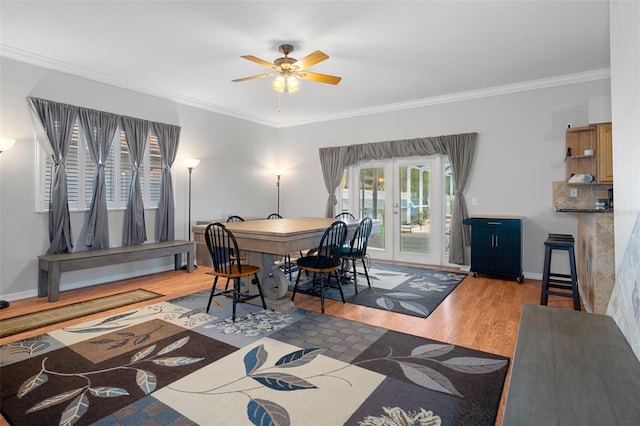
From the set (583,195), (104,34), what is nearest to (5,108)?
(104,34)

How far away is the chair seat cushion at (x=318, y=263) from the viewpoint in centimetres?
343

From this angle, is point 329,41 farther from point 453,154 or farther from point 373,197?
point 373,197

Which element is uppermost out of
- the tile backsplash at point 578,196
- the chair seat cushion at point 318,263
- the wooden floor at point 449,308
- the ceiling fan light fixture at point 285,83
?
the ceiling fan light fixture at point 285,83

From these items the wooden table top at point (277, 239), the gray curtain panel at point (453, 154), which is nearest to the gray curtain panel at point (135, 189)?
the wooden table top at point (277, 239)

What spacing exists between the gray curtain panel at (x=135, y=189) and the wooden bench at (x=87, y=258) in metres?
0.17

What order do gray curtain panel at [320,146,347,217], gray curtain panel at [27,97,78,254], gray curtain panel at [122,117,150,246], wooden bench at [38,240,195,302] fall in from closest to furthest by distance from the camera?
1. wooden bench at [38,240,195,302]
2. gray curtain panel at [27,97,78,254]
3. gray curtain panel at [122,117,150,246]
4. gray curtain panel at [320,146,347,217]

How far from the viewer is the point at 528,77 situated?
Result: 4.48 meters

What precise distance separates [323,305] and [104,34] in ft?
11.4

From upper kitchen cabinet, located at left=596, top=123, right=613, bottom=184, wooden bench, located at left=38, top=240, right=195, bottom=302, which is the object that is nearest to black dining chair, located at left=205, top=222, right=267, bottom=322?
wooden bench, located at left=38, top=240, right=195, bottom=302

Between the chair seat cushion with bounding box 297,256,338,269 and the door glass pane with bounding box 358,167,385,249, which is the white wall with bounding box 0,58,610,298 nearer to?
the door glass pane with bounding box 358,167,385,249

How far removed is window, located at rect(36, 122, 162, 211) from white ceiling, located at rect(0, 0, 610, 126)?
87 cm

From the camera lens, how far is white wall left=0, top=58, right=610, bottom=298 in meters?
3.82

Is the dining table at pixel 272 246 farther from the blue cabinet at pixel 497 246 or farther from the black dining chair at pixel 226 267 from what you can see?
the blue cabinet at pixel 497 246

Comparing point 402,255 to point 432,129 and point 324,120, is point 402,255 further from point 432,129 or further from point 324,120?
point 324,120
